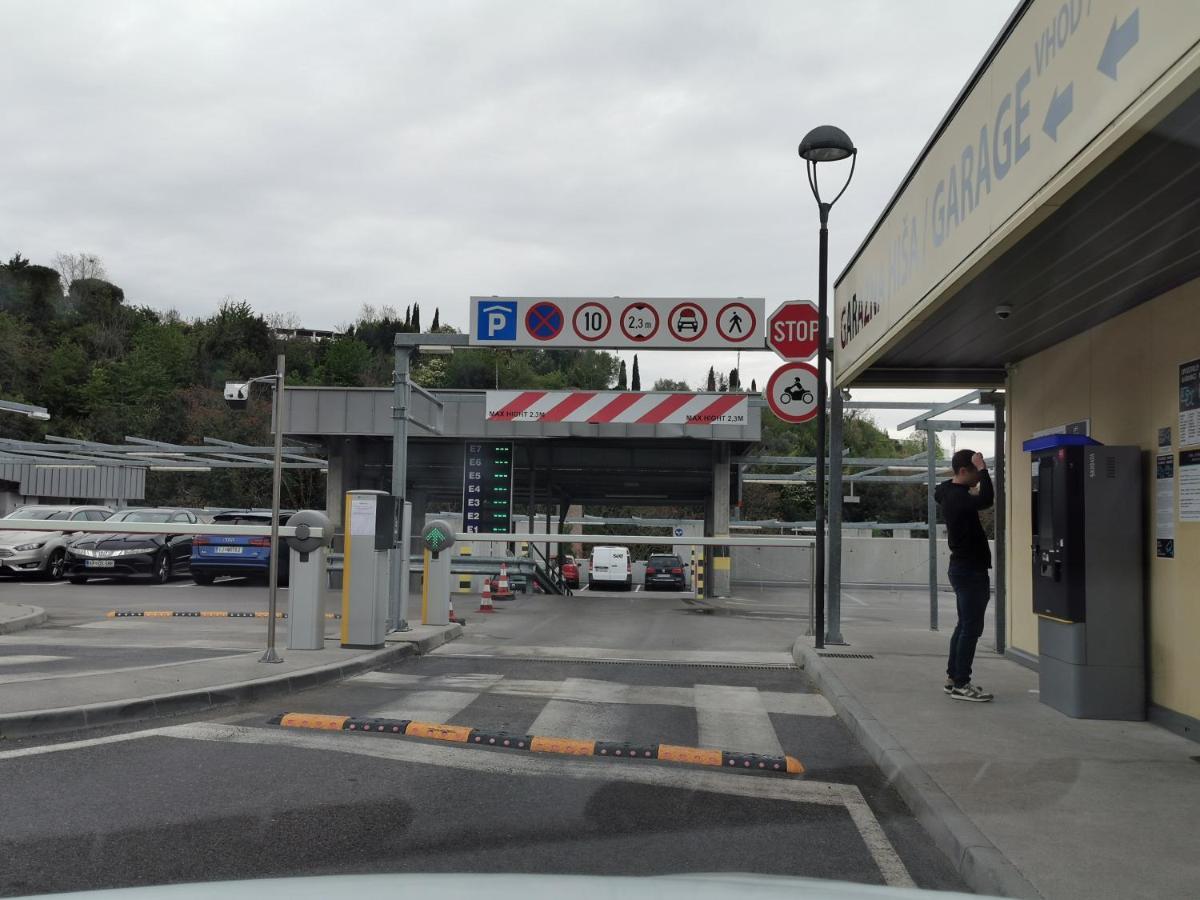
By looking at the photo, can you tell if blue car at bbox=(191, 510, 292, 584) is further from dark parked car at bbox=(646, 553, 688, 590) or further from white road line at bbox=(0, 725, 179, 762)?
dark parked car at bbox=(646, 553, 688, 590)

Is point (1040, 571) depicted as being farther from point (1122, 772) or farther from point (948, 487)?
point (1122, 772)

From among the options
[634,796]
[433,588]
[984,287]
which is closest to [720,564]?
[433,588]

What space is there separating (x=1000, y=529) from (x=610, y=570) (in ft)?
95.6

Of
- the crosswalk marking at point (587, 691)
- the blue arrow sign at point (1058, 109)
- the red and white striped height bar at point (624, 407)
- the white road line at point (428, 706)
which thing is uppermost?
the blue arrow sign at point (1058, 109)

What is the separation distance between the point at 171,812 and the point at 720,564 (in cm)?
1999

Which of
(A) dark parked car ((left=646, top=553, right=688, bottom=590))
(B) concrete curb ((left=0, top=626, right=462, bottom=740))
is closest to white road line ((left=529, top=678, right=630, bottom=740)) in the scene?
(B) concrete curb ((left=0, top=626, right=462, bottom=740))

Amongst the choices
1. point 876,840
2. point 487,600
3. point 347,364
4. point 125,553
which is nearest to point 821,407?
point 876,840

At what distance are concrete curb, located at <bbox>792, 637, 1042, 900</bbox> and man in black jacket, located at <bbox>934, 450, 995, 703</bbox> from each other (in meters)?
0.88

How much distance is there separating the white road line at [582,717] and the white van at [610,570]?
30779mm

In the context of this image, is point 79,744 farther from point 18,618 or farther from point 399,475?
point 18,618

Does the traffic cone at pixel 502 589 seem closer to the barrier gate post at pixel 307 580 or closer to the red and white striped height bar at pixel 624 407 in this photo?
the red and white striped height bar at pixel 624 407

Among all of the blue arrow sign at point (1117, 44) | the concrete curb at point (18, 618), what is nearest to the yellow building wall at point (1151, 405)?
the blue arrow sign at point (1117, 44)

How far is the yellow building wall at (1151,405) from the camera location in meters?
6.96

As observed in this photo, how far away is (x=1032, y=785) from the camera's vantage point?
5.51 metres
